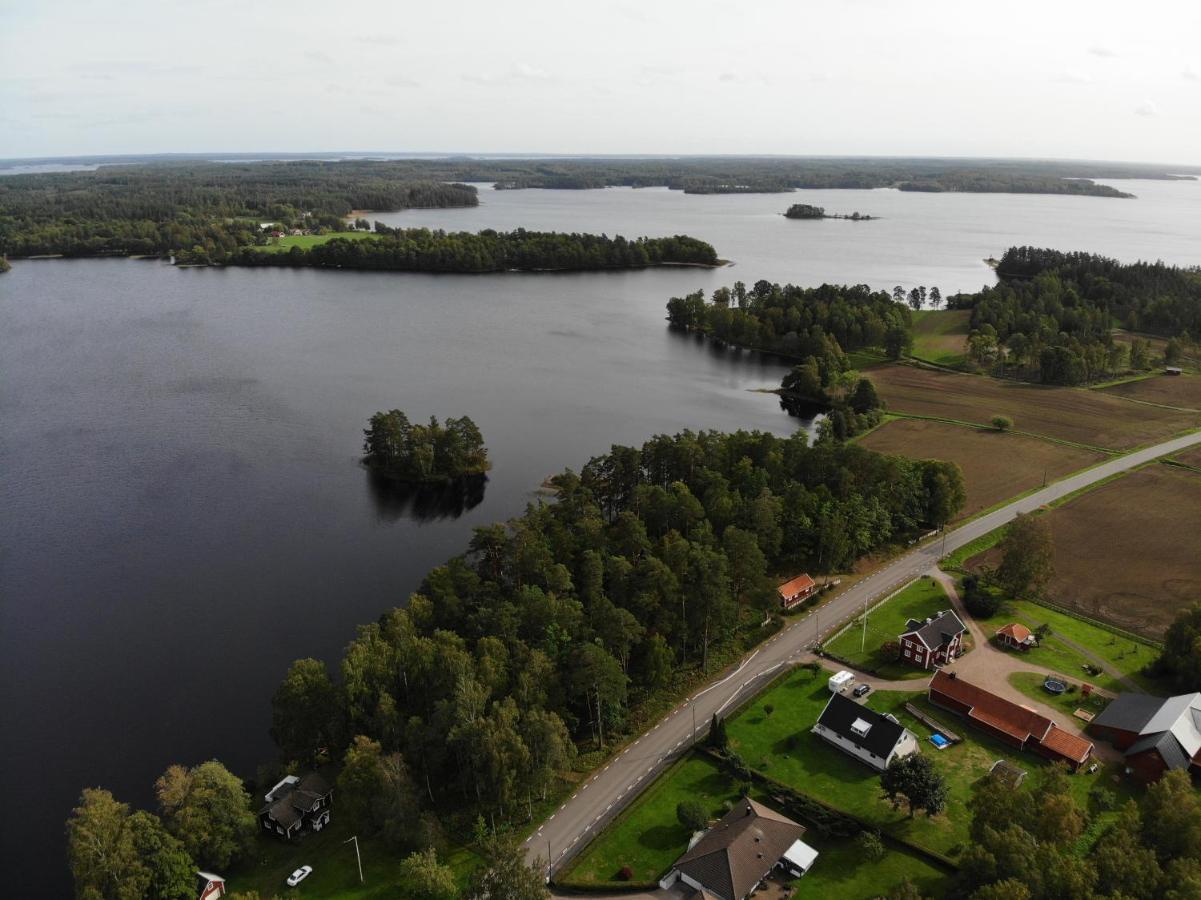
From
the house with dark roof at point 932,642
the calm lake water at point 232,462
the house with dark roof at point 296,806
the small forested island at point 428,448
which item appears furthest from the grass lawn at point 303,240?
the house with dark roof at point 932,642

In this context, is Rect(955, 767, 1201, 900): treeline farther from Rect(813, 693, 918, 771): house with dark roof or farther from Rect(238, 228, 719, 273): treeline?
Rect(238, 228, 719, 273): treeline

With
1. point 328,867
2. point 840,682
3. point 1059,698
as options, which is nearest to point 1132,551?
point 1059,698

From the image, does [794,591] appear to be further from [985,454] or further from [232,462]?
[232,462]

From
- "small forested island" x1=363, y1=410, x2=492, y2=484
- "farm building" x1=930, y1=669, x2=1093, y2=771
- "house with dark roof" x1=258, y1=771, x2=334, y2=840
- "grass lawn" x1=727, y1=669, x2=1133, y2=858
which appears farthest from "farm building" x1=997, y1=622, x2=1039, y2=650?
"small forested island" x1=363, y1=410, x2=492, y2=484

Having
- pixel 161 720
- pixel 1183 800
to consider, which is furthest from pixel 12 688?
pixel 1183 800

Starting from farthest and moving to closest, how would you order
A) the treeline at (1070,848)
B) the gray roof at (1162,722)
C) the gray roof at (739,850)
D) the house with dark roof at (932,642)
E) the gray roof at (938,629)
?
the gray roof at (938,629) → the house with dark roof at (932,642) → the gray roof at (1162,722) → the gray roof at (739,850) → the treeline at (1070,848)

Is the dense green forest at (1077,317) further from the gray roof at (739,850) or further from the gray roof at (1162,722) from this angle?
the gray roof at (739,850)

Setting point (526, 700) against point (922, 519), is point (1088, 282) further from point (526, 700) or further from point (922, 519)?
point (526, 700)
